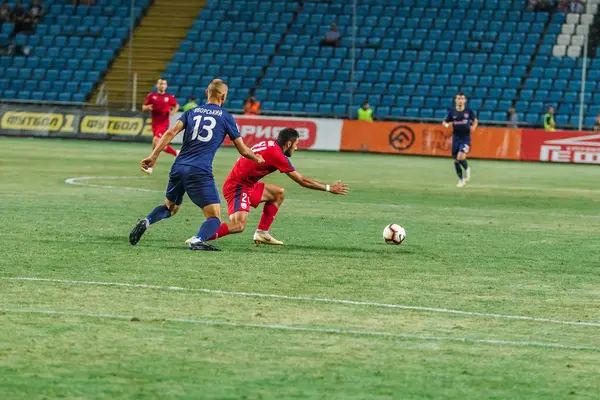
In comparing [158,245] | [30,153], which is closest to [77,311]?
[158,245]

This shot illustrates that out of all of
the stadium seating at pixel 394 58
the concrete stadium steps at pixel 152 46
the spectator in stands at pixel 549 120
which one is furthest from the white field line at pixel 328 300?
the concrete stadium steps at pixel 152 46

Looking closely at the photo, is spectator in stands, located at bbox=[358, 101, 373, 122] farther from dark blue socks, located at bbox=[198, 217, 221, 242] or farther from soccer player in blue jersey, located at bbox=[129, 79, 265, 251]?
dark blue socks, located at bbox=[198, 217, 221, 242]

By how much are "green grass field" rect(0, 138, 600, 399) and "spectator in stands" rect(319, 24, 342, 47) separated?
98.2ft

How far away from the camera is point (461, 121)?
28969 mm

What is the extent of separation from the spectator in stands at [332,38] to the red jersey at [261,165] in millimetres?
35455

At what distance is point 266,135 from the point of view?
41719 millimetres

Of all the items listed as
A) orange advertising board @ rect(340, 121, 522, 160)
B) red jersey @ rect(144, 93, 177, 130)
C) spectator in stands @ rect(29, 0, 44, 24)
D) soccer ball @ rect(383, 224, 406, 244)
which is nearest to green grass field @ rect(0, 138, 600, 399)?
soccer ball @ rect(383, 224, 406, 244)

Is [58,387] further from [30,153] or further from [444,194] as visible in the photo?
[30,153]

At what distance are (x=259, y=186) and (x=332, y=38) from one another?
35472mm

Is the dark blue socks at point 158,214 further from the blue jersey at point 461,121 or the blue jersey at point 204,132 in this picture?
the blue jersey at point 461,121

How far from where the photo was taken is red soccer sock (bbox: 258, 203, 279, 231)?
14.1 m

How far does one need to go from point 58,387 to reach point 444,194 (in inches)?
706

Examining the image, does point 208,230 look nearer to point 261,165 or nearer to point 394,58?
point 261,165

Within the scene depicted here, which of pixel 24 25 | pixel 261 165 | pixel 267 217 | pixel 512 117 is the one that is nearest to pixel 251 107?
pixel 512 117
